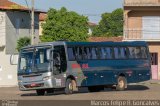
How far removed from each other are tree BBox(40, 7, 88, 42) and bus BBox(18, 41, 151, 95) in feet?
129

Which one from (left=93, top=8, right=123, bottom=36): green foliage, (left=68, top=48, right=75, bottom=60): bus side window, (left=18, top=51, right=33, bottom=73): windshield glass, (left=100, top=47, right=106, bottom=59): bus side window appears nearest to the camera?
(left=18, top=51, right=33, bottom=73): windshield glass

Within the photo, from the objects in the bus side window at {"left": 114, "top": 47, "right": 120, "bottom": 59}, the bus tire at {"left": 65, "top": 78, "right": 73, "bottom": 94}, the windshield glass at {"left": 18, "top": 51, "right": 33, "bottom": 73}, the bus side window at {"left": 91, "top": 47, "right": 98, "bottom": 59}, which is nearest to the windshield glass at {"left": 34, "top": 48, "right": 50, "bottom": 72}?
the windshield glass at {"left": 18, "top": 51, "right": 33, "bottom": 73}

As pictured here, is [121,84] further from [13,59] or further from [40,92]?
[13,59]

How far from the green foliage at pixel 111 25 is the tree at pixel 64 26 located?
4216 cm

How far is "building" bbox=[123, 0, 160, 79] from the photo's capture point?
56.2 meters

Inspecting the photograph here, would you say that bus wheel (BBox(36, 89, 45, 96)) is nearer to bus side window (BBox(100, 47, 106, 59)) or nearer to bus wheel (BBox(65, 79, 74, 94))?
bus wheel (BBox(65, 79, 74, 94))

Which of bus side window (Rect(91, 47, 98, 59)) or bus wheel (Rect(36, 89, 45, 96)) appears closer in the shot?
bus wheel (Rect(36, 89, 45, 96))

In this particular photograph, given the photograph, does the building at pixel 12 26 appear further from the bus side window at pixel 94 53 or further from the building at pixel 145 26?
the bus side window at pixel 94 53

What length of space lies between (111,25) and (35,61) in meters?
98.8

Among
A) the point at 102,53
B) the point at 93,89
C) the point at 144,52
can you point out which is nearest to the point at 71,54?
the point at 102,53

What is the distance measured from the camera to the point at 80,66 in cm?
3388

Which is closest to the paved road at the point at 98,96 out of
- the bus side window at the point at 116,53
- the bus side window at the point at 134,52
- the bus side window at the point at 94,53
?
the bus side window at the point at 94,53

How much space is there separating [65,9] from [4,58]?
89.3 feet

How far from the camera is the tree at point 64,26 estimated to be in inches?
3029
